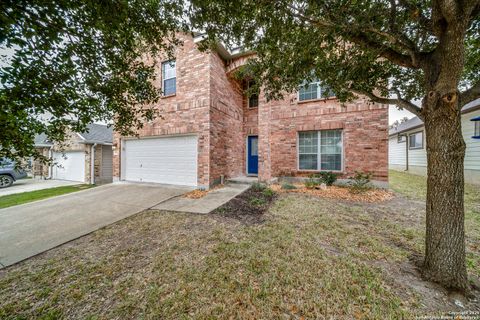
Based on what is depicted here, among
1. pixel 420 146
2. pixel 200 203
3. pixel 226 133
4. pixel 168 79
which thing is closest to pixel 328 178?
pixel 226 133

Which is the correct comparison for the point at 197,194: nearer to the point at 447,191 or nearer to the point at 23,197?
the point at 447,191

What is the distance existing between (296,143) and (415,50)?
569 centimetres

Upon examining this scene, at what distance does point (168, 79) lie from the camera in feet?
26.7

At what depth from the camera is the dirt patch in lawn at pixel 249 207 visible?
14.1 ft

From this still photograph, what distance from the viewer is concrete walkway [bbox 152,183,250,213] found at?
16.3ft

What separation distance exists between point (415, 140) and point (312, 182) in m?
11.5

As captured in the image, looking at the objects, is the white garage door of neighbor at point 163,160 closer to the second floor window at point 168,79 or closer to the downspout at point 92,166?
the second floor window at point 168,79

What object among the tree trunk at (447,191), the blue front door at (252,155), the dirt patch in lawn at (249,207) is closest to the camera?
the tree trunk at (447,191)

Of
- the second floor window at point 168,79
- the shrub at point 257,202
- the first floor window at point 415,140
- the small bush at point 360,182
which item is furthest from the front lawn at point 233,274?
the first floor window at point 415,140

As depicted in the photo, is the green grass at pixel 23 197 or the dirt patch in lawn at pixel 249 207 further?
the green grass at pixel 23 197

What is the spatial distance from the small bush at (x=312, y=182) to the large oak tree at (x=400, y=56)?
12.8 feet

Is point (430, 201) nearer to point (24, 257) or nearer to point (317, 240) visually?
point (317, 240)

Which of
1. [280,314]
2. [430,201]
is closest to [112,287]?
[280,314]

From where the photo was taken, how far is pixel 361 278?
2.23m
